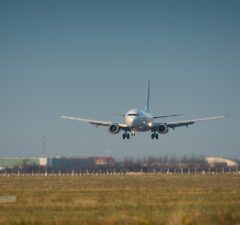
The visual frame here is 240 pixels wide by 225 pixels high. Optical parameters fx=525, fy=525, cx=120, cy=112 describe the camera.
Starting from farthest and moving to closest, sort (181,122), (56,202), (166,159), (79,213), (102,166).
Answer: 1. (102,166)
2. (166,159)
3. (181,122)
4. (56,202)
5. (79,213)

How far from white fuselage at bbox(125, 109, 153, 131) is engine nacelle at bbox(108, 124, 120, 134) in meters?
2.88

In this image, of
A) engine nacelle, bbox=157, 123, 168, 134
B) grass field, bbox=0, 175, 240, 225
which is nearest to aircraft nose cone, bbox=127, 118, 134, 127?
engine nacelle, bbox=157, 123, 168, 134

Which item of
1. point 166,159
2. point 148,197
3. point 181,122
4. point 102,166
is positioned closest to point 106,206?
point 148,197

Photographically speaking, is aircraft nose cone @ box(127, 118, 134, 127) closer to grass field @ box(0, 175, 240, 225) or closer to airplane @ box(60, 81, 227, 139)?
airplane @ box(60, 81, 227, 139)

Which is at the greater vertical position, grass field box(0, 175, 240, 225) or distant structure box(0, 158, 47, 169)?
distant structure box(0, 158, 47, 169)

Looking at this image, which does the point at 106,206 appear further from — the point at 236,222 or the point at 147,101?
the point at 147,101

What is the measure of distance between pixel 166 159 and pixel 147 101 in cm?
1263

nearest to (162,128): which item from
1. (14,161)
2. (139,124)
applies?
(139,124)

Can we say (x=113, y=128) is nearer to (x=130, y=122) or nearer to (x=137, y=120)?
(x=130, y=122)

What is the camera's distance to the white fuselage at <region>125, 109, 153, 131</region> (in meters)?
74.7

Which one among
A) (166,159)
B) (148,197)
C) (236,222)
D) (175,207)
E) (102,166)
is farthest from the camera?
(102,166)

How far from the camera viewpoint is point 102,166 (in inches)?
4739

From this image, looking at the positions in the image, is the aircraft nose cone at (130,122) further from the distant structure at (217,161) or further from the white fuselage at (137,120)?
the distant structure at (217,161)

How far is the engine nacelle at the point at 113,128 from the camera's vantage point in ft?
260
